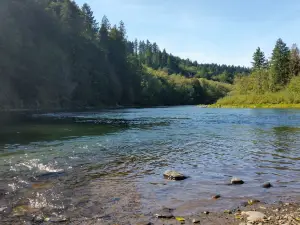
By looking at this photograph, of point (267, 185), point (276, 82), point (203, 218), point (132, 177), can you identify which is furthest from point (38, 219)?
point (276, 82)

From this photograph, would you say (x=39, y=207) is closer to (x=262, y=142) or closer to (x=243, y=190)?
(x=243, y=190)

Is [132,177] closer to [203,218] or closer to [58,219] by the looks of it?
[58,219]

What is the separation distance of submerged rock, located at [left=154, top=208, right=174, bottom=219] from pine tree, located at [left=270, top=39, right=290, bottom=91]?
12784 cm

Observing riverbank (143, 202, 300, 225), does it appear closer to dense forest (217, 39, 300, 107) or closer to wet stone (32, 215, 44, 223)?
wet stone (32, 215, 44, 223)

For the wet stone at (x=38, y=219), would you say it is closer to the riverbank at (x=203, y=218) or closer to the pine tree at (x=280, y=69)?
the riverbank at (x=203, y=218)

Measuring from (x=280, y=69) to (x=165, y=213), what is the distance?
132m

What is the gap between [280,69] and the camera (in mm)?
129125

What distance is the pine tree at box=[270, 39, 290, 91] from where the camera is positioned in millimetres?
128500

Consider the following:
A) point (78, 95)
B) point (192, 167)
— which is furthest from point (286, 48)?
point (192, 167)

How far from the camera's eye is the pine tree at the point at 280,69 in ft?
422

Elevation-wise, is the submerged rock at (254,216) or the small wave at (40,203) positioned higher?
the submerged rock at (254,216)

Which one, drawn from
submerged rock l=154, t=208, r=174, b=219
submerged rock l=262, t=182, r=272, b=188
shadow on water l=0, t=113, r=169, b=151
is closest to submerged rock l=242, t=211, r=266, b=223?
submerged rock l=154, t=208, r=174, b=219

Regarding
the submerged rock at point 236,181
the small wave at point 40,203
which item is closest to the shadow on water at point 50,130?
A: the small wave at point 40,203

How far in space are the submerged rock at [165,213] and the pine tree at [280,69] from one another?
419 feet
